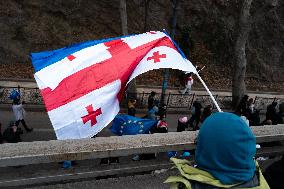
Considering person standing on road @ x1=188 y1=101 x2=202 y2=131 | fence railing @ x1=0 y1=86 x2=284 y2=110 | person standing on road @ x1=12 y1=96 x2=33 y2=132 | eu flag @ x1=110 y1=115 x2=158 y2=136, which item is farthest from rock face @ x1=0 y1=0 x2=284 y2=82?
eu flag @ x1=110 y1=115 x2=158 y2=136

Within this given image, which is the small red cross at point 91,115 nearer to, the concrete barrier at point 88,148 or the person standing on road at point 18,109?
the concrete barrier at point 88,148

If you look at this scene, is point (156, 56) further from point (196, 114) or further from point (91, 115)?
point (196, 114)

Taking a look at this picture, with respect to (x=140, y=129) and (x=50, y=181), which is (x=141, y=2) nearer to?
(x=140, y=129)

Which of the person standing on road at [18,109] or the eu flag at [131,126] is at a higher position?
the eu flag at [131,126]

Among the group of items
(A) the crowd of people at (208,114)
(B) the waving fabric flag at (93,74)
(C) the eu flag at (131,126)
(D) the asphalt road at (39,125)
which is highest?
(B) the waving fabric flag at (93,74)

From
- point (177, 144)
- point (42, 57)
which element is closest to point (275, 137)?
point (177, 144)

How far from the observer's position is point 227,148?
2.17 m

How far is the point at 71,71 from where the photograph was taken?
6.79 metres

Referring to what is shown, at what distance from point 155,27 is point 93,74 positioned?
18111 mm

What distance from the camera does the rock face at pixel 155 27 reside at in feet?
71.2

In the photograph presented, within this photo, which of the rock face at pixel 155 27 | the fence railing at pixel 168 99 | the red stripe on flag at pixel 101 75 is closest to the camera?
the red stripe on flag at pixel 101 75

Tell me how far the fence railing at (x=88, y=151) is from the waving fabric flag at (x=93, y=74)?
1102 mm

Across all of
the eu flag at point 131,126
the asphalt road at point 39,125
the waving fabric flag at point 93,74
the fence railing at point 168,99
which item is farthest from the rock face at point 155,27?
the waving fabric flag at point 93,74

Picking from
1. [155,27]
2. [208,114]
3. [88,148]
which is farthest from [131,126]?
[155,27]
